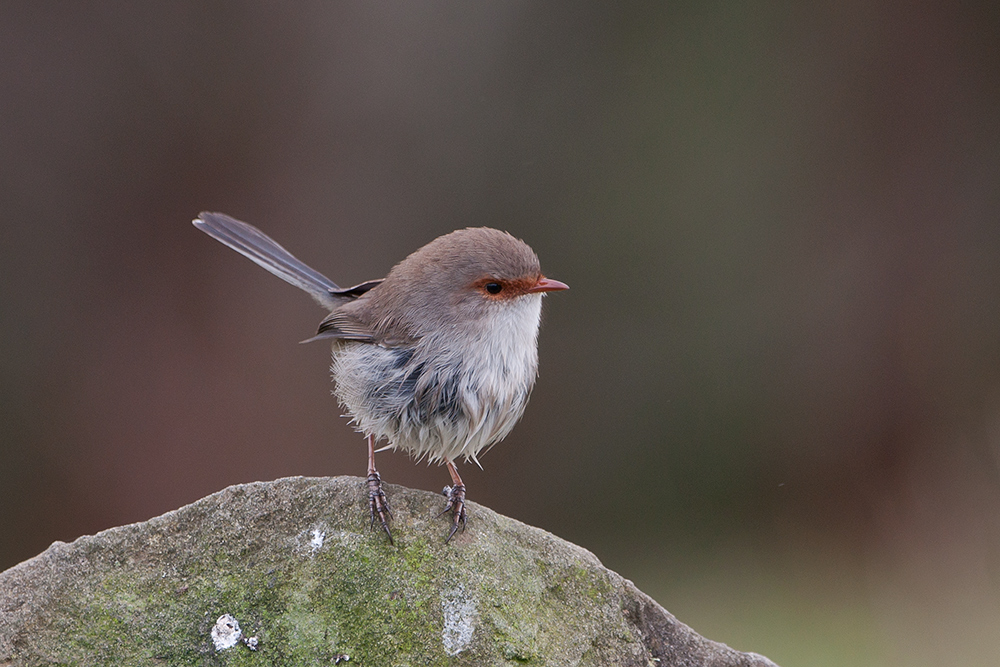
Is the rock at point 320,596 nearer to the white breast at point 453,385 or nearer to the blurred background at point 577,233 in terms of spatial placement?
the white breast at point 453,385

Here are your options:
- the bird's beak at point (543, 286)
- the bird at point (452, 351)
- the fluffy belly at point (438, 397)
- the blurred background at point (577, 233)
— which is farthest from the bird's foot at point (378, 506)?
the blurred background at point (577, 233)

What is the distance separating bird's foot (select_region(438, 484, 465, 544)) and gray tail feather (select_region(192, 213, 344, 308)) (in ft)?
5.29

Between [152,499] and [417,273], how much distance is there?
4.51m

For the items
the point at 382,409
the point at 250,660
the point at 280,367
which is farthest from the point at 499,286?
→ the point at 280,367

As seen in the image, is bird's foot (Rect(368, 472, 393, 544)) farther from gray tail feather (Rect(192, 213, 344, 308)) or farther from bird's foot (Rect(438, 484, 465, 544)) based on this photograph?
gray tail feather (Rect(192, 213, 344, 308))

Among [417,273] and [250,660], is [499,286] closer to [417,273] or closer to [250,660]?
[417,273]

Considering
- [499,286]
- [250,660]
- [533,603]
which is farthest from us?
[499,286]

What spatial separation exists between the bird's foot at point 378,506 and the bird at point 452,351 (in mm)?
176

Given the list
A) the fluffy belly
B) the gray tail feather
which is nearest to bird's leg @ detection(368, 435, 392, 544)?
the fluffy belly

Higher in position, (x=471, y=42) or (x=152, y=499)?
(x=471, y=42)

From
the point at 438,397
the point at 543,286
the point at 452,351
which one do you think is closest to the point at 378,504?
the point at 438,397

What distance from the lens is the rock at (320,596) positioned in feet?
8.96

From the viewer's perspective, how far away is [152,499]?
7.16 meters

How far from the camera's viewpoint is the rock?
2730mm
